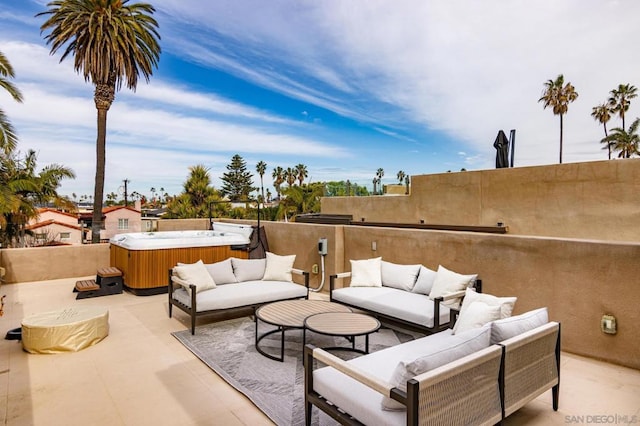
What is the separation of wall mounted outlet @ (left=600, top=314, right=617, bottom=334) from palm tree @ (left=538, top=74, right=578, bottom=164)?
24132 millimetres

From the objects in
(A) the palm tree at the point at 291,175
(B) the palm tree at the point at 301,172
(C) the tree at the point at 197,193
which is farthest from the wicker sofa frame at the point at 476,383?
(A) the palm tree at the point at 291,175

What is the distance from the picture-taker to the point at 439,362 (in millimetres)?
2014

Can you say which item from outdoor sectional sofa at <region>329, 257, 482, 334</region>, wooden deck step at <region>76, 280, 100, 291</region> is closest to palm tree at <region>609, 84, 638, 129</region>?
outdoor sectional sofa at <region>329, 257, 482, 334</region>

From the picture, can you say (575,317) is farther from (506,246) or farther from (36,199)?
(36,199)

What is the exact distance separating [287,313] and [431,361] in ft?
7.74

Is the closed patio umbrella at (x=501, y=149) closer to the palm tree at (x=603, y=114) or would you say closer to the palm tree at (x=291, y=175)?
the palm tree at (x=603, y=114)

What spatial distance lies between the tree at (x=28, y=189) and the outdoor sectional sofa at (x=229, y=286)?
777cm

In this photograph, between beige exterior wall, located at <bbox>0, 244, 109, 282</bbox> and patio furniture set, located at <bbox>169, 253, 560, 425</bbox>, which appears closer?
patio furniture set, located at <bbox>169, 253, 560, 425</bbox>

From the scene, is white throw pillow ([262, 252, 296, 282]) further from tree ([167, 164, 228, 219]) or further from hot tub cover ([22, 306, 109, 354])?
tree ([167, 164, 228, 219])

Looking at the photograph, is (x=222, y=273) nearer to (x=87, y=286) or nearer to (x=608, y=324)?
(x=87, y=286)

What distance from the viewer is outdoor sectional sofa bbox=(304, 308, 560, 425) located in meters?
1.90

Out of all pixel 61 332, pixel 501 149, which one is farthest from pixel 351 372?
pixel 501 149

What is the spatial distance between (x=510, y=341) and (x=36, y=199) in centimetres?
1295

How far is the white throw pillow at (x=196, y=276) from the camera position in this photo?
16.0 feet
